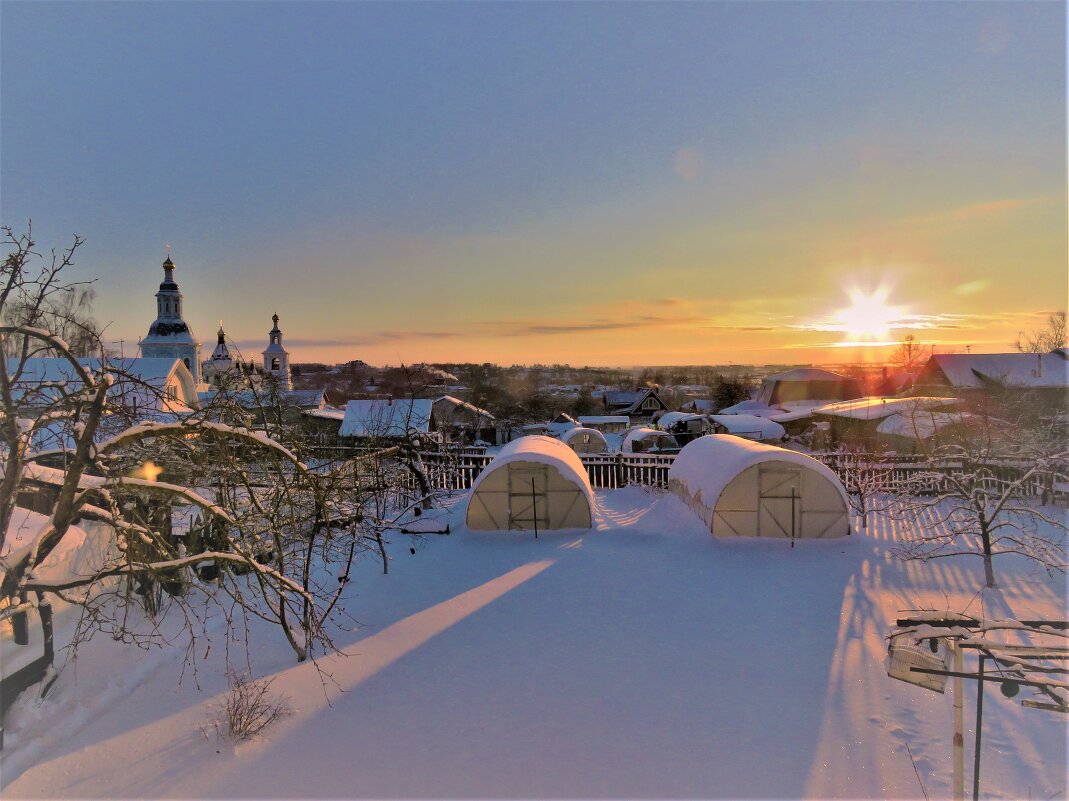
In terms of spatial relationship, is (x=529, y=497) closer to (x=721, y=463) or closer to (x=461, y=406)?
(x=721, y=463)

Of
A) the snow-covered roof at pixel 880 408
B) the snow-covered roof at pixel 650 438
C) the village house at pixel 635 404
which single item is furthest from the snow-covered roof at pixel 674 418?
the village house at pixel 635 404

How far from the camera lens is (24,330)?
15.3ft

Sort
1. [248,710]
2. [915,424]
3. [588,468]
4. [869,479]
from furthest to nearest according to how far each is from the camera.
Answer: [915,424]
[588,468]
[869,479]
[248,710]

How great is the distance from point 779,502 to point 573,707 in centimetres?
789

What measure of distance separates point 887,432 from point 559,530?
Result: 1739 centimetres

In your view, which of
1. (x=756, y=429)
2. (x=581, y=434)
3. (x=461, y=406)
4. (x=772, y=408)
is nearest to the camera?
(x=756, y=429)

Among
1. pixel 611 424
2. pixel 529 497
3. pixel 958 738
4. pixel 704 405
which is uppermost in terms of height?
pixel 958 738

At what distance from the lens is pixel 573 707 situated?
21.4ft

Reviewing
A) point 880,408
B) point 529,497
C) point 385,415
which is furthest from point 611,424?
point 529,497

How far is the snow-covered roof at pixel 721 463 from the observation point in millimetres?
12383

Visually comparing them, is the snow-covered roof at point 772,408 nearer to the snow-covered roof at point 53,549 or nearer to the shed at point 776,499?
the shed at point 776,499

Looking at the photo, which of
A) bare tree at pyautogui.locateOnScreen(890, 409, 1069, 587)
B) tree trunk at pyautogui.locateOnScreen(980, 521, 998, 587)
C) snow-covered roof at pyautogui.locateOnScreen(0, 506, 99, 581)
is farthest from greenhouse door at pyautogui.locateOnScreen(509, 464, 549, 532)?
tree trunk at pyautogui.locateOnScreen(980, 521, 998, 587)

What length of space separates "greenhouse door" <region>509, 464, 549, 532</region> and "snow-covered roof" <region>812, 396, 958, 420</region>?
16.7 meters

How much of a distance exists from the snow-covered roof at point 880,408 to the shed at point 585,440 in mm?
→ 12651
